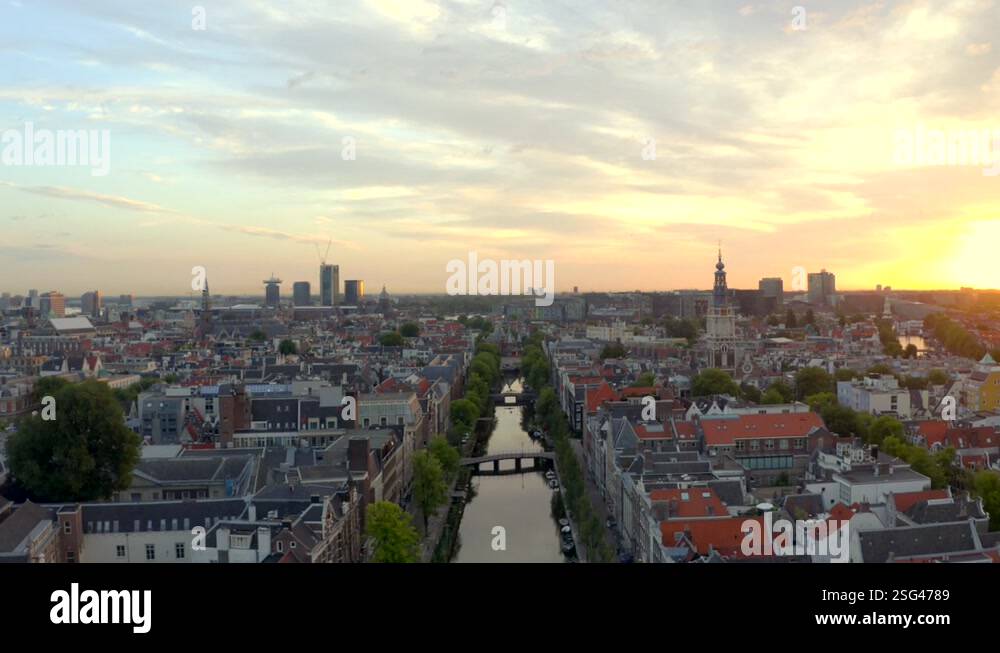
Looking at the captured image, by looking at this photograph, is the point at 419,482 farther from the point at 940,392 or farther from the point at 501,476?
the point at 940,392

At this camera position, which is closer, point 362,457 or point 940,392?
point 362,457

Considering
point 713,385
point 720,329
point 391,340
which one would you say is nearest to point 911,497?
point 713,385

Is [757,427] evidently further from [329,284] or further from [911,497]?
[329,284]

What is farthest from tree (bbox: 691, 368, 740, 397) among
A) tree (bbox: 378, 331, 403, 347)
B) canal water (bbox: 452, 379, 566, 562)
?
tree (bbox: 378, 331, 403, 347)

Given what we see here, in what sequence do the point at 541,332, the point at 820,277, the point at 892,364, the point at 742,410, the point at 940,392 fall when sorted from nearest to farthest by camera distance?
the point at 742,410
the point at 940,392
the point at 892,364
the point at 541,332
the point at 820,277

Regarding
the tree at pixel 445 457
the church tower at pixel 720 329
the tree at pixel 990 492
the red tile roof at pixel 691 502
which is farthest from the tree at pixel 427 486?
the church tower at pixel 720 329

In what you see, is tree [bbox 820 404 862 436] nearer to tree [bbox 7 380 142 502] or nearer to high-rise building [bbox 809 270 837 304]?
tree [bbox 7 380 142 502]
